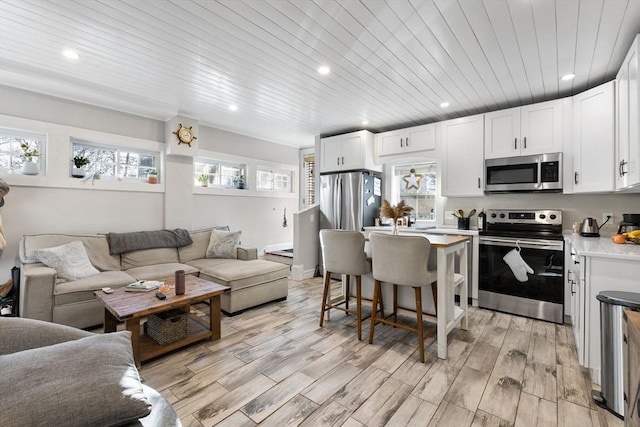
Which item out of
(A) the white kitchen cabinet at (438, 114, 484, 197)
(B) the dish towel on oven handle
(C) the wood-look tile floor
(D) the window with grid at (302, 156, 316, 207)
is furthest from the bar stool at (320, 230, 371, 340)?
(D) the window with grid at (302, 156, 316, 207)

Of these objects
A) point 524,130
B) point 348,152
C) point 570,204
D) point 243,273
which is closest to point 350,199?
point 348,152

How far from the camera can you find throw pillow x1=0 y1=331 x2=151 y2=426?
0.64 metres

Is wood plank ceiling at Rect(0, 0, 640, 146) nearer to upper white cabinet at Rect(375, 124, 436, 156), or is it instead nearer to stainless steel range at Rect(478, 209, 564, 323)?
upper white cabinet at Rect(375, 124, 436, 156)

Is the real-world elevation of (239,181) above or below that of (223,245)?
above

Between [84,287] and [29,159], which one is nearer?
[84,287]

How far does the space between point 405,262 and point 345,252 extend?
0.60 meters

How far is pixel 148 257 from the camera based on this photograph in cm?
371

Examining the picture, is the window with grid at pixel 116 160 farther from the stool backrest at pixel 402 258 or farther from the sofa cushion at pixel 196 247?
the stool backrest at pixel 402 258

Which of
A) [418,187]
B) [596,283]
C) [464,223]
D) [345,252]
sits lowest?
[596,283]

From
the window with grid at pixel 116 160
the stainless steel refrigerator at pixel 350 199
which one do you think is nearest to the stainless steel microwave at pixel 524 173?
the stainless steel refrigerator at pixel 350 199

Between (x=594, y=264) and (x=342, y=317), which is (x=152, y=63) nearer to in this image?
(x=342, y=317)

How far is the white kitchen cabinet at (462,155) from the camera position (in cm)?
372

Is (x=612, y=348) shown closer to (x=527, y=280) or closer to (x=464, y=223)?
(x=527, y=280)

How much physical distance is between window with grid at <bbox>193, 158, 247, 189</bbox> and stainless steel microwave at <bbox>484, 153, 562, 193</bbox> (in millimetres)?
3891
